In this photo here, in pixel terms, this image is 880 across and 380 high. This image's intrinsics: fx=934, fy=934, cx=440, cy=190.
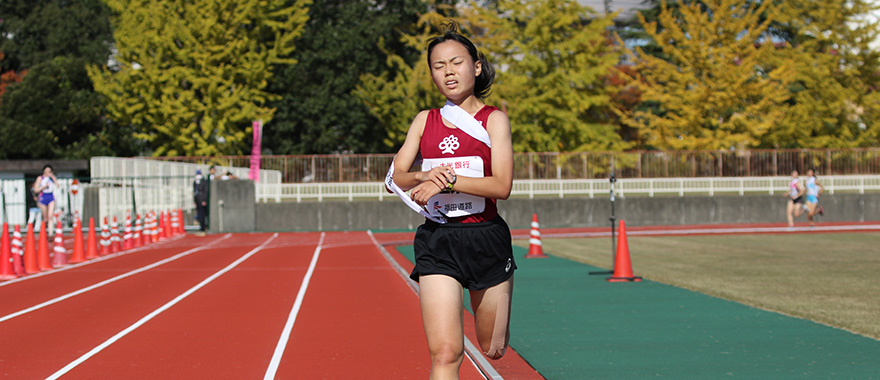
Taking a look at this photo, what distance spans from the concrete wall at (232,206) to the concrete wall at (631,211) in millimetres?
2533

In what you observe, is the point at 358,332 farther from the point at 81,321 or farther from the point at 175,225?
the point at 175,225

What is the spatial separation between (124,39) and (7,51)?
13307 millimetres

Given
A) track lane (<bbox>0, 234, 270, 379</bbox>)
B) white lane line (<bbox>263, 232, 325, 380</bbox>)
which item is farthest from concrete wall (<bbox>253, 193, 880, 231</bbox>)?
track lane (<bbox>0, 234, 270, 379</bbox>)

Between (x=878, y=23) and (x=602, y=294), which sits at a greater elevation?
(x=878, y=23)

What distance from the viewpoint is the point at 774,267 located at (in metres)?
15.8

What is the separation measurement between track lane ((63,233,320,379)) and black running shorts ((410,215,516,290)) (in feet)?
10.4

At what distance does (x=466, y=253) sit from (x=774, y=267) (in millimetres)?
12828

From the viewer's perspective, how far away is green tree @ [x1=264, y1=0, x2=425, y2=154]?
47.6m

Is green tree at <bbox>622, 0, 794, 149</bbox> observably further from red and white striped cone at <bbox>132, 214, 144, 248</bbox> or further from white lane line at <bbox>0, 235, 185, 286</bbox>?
white lane line at <bbox>0, 235, 185, 286</bbox>

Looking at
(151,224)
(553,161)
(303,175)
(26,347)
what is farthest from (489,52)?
(26,347)

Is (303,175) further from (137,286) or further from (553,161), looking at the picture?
(137,286)

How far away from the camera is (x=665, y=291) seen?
1245 cm

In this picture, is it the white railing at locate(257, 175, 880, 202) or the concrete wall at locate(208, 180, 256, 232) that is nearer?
the concrete wall at locate(208, 180, 256, 232)

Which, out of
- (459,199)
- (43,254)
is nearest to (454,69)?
(459,199)
